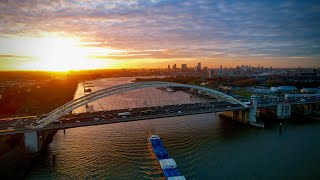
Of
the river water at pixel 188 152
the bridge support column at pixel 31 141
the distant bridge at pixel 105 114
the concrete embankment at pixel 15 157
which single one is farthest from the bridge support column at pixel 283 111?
the bridge support column at pixel 31 141

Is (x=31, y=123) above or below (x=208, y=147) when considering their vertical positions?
above

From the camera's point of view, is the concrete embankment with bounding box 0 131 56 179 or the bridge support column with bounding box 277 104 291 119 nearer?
the concrete embankment with bounding box 0 131 56 179

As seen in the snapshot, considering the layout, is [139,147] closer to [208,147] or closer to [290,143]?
[208,147]

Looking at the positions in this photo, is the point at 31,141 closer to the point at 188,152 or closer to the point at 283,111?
the point at 188,152

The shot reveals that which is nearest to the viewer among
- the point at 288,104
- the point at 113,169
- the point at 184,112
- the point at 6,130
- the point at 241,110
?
the point at 113,169

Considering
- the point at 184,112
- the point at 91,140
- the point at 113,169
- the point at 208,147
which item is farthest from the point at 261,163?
the point at 91,140

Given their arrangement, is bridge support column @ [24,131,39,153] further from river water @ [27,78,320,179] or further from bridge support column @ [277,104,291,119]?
bridge support column @ [277,104,291,119]

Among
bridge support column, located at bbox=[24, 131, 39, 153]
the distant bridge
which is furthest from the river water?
the distant bridge
